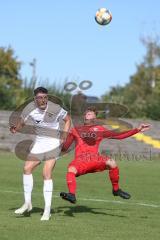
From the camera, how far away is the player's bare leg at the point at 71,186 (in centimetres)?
1151

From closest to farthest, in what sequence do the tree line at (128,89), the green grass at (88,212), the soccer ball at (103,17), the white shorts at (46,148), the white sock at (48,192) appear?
1. the green grass at (88,212)
2. the white sock at (48,192)
3. the white shorts at (46,148)
4. the soccer ball at (103,17)
5. the tree line at (128,89)

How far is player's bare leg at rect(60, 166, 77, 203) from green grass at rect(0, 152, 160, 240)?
335 mm

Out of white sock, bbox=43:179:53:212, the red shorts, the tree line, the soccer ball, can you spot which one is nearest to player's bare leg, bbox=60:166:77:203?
the red shorts

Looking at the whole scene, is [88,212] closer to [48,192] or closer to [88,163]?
[88,163]

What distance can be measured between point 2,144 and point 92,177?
12.1 m

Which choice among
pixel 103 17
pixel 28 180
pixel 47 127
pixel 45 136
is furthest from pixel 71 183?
pixel 103 17

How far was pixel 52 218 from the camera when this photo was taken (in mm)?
11344

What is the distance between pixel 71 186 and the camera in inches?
466

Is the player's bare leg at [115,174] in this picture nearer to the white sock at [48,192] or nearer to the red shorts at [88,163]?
the red shorts at [88,163]

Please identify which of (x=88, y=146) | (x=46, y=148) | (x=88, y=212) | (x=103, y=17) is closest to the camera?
(x=46, y=148)

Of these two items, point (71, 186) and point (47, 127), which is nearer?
point (47, 127)

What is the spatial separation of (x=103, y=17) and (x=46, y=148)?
6478 millimetres

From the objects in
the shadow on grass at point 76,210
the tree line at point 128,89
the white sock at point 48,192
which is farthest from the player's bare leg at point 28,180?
the tree line at point 128,89

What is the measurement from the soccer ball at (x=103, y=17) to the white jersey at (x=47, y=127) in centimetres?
587
